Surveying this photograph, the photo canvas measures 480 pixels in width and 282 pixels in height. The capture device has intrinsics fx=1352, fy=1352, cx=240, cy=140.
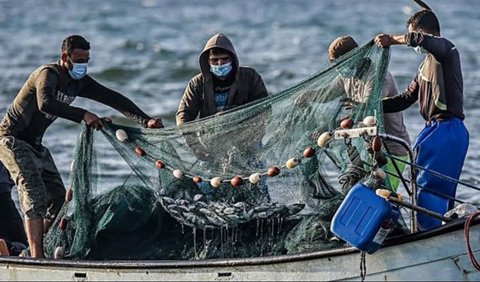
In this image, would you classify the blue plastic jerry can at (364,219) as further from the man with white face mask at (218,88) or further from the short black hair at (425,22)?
the man with white face mask at (218,88)

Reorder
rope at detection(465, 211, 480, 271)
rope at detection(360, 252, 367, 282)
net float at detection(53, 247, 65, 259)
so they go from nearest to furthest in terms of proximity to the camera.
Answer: rope at detection(465, 211, 480, 271) < rope at detection(360, 252, 367, 282) < net float at detection(53, 247, 65, 259)

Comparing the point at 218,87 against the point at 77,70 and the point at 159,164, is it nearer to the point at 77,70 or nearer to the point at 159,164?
the point at 159,164

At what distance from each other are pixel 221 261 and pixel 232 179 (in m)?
0.65

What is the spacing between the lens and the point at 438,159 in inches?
397

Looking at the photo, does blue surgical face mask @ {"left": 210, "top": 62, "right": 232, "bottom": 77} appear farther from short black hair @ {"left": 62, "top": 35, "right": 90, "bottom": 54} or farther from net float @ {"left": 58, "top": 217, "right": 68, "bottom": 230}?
net float @ {"left": 58, "top": 217, "right": 68, "bottom": 230}

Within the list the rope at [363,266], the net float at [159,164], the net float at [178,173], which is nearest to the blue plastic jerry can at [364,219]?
the rope at [363,266]

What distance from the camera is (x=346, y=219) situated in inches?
364

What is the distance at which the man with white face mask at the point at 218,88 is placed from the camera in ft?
35.2

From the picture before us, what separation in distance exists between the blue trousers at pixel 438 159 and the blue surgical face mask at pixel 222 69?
64.5 inches

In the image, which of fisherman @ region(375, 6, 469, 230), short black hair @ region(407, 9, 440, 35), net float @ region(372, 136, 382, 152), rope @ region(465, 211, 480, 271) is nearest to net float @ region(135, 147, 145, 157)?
net float @ region(372, 136, 382, 152)

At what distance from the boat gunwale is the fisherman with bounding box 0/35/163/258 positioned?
0.29m

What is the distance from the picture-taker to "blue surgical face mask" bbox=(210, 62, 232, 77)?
10656 mm

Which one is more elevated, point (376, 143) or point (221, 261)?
point (376, 143)

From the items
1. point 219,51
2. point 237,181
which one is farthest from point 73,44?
point 237,181
